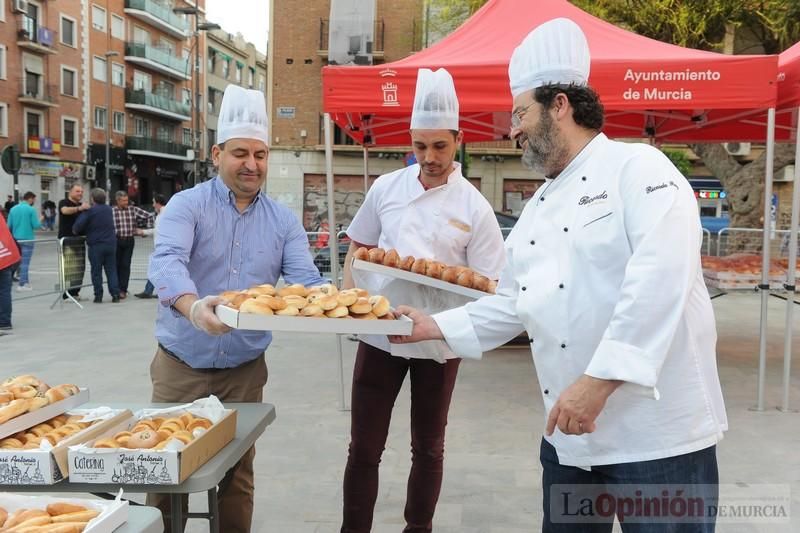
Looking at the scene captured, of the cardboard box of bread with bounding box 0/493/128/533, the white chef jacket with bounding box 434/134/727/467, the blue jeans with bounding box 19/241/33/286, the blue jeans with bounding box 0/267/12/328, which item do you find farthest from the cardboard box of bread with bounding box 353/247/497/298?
the blue jeans with bounding box 19/241/33/286

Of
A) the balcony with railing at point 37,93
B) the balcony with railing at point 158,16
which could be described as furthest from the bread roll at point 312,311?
the balcony with railing at point 158,16

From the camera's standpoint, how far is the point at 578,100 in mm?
1906

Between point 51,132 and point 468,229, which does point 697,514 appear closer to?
point 468,229

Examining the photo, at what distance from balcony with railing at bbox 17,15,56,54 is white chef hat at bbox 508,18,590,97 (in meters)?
40.8

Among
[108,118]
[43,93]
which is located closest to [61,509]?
[43,93]

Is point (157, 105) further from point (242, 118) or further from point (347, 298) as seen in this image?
point (347, 298)

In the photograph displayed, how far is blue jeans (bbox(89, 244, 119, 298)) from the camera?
1102cm

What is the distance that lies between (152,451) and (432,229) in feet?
5.49

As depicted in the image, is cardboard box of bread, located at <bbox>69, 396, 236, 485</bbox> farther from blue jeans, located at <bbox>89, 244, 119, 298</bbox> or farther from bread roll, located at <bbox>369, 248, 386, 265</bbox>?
blue jeans, located at <bbox>89, 244, 119, 298</bbox>

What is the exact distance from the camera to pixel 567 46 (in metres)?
1.92

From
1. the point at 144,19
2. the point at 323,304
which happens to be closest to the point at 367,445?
the point at 323,304

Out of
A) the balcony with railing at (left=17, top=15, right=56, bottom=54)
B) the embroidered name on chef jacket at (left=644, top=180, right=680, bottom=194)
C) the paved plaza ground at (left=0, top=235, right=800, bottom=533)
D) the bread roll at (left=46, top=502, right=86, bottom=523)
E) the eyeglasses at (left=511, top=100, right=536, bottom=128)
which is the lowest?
the paved plaza ground at (left=0, top=235, right=800, bottom=533)

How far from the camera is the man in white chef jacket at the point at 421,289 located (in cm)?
302

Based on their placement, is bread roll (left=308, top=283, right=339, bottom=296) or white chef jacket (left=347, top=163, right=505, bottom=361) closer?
bread roll (left=308, top=283, right=339, bottom=296)
